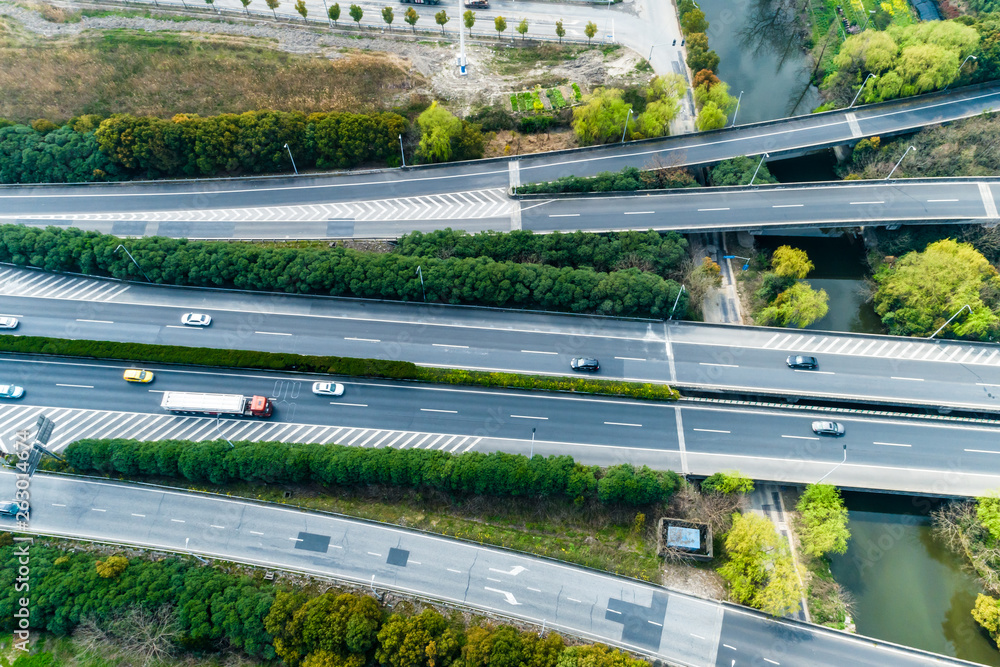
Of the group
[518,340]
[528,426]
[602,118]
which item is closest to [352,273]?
[518,340]

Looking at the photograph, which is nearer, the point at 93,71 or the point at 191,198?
the point at 191,198

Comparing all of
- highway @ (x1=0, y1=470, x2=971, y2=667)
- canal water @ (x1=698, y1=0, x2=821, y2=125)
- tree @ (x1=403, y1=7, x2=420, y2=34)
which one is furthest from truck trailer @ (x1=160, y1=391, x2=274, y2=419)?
canal water @ (x1=698, y1=0, x2=821, y2=125)

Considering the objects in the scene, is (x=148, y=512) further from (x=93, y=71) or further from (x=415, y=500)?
(x=93, y=71)

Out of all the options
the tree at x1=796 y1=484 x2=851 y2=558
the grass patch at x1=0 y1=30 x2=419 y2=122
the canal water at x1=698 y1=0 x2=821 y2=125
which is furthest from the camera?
the canal water at x1=698 y1=0 x2=821 y2=125

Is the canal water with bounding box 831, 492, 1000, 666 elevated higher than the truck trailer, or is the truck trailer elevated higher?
the truck trailer

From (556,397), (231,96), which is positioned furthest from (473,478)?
(231,96)

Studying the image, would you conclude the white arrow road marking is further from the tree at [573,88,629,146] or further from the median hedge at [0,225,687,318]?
the tree at [573,88,629,146]

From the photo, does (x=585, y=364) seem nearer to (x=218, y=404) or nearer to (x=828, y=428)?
(x=828, y=428)
